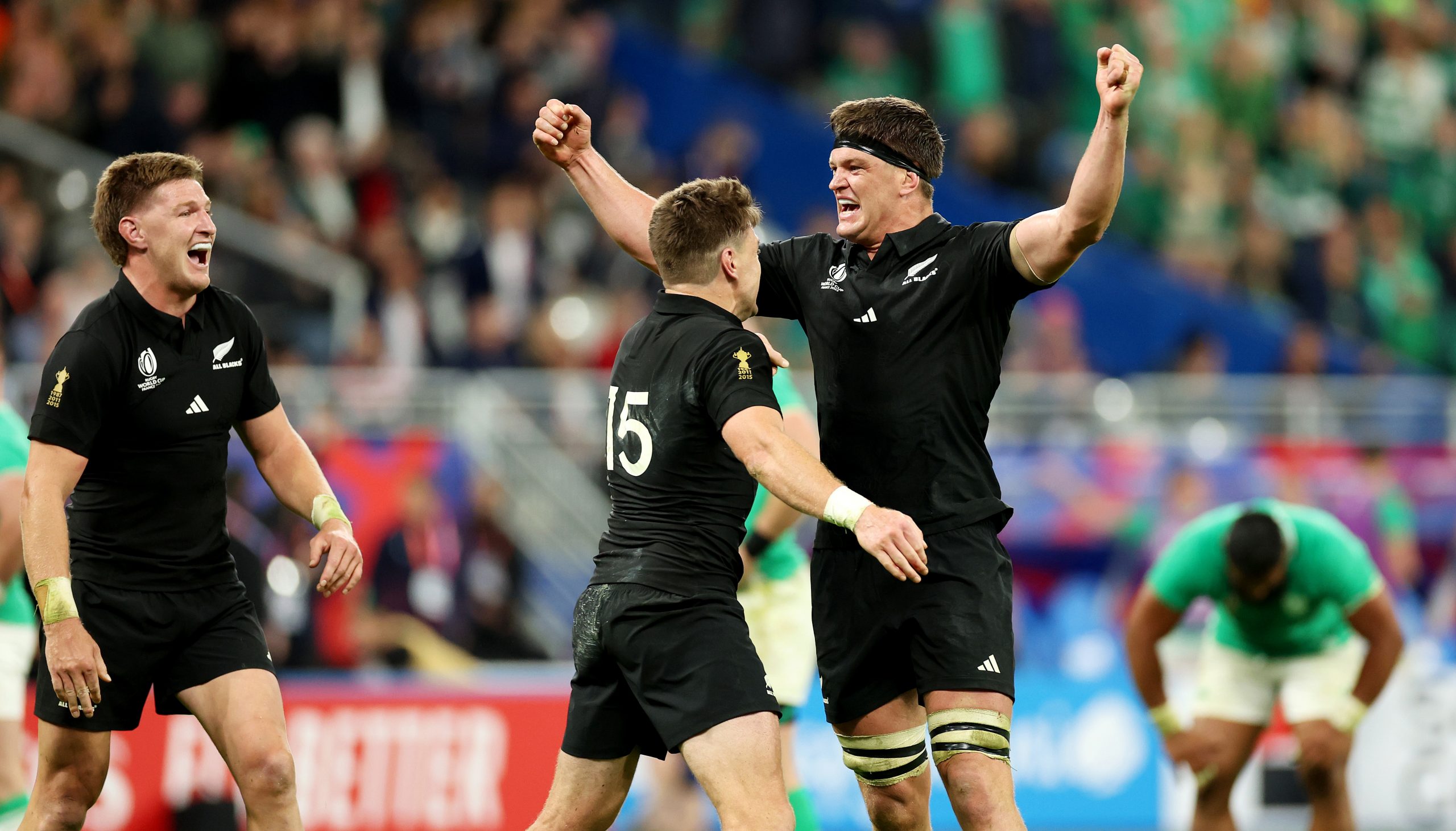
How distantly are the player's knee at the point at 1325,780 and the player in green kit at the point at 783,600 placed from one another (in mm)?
2624

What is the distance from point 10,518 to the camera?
25.2ft

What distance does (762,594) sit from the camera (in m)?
9.13

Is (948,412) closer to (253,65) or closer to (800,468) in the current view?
(800,468)

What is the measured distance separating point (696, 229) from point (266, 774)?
2460 millimetres

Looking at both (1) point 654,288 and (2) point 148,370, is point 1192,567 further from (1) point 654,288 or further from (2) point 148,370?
(1) point 654,288

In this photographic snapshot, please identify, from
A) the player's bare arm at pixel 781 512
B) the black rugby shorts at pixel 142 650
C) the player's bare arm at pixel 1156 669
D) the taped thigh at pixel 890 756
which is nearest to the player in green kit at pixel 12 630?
the black rugby shorts at pixel 142 650

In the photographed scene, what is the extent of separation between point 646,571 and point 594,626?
266 mm

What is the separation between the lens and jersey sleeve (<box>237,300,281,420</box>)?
23.3 feet

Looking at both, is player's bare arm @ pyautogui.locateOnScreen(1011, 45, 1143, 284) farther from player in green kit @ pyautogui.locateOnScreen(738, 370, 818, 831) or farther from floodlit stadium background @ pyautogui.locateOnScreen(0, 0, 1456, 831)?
floodlit stadium background @ pyautogui.locateOnScreen(0, 0, 1456, 831)

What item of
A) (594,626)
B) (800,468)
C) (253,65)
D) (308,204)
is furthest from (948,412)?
(253,65)

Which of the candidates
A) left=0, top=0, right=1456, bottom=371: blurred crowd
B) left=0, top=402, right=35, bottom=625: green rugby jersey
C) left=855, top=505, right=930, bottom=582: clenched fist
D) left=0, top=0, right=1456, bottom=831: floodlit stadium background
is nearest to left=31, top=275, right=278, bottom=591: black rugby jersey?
left=0, top=402, right=35, bottom=625: green rugby jersey

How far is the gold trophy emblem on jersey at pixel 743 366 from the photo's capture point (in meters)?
6.08

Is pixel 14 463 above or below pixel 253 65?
below

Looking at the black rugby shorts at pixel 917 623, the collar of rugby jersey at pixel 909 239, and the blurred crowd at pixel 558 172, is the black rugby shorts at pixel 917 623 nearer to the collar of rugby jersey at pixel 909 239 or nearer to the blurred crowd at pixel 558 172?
the collar of rugby jersey at pixel 909 239
